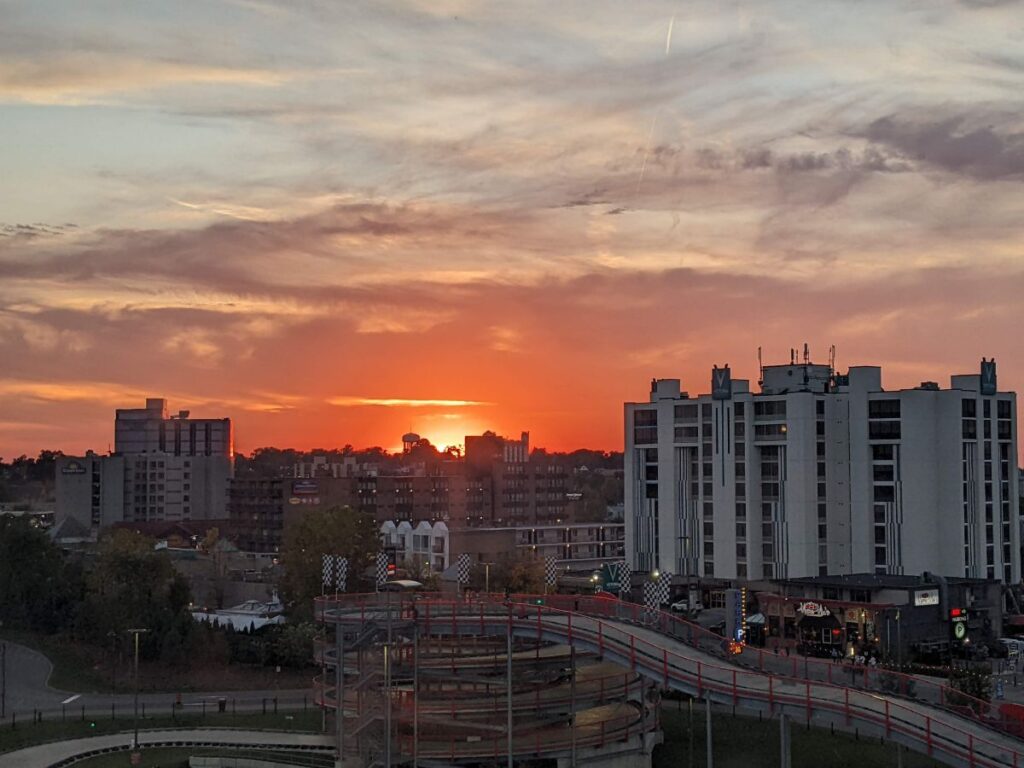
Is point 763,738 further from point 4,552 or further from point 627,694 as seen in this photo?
point 4,552

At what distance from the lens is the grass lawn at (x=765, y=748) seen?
218 ft

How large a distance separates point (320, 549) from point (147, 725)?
45509 mm

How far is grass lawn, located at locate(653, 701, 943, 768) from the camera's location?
66.6 m

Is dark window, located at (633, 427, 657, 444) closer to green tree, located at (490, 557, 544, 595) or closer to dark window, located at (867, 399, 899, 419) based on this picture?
green tree, located at (490, 557, 544, 595)

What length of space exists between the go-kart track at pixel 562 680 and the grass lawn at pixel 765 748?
271cm

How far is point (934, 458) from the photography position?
124m

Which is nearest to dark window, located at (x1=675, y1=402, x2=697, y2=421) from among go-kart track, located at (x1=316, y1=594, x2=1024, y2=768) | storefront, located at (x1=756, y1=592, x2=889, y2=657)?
storefront, located at (x1=756, y1=592, x2=889, y2=657)

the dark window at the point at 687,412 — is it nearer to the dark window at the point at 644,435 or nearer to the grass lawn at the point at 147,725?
the dark window at the point at 644,435

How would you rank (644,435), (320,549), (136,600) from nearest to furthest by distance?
(136,600) → (320,549) → (644,435)

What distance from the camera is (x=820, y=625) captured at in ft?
371

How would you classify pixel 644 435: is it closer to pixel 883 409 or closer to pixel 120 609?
pixel 883 409

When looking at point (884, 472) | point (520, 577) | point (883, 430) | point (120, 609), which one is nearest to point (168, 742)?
point (120, 609)

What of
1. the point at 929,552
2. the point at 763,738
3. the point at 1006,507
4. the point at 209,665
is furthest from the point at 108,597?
the point at 1006,507

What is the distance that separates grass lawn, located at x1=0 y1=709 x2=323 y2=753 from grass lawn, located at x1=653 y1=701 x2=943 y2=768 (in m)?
21.7
